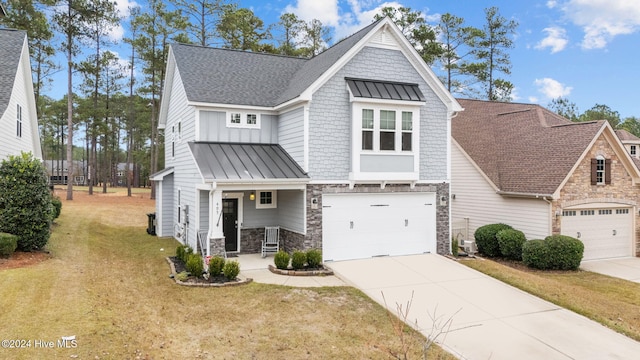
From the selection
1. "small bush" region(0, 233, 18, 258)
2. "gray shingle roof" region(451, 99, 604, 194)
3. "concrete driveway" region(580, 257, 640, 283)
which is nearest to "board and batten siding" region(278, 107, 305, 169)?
"small bush" region(0, 233, 18, 258)

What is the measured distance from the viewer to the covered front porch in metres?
12.1

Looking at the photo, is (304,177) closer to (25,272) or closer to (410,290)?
(410,290)

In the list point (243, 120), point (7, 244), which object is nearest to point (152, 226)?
point (243, 120)

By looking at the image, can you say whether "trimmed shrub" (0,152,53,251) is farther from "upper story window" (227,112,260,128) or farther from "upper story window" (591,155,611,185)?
"upper story window" (591,155,611,185)

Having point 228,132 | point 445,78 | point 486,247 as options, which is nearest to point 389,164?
point 228,132

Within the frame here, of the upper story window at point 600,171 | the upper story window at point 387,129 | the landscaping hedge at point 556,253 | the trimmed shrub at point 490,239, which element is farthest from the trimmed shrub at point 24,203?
the upper story window at point 600,171

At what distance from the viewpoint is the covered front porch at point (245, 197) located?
1211 cm

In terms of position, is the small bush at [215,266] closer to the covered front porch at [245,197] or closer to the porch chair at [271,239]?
the covered front porch at [245,197]

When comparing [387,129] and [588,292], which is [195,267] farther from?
[588,292]

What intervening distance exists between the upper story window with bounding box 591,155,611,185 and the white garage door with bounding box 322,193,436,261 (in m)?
7.58

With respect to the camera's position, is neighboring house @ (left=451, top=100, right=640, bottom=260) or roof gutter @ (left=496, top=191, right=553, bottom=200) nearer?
roof gutter @ (left=496, top=191, right=553, bottom=200)

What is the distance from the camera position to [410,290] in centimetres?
1048

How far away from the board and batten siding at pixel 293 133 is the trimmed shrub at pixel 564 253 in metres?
9.96

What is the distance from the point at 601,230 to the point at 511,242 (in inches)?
178
